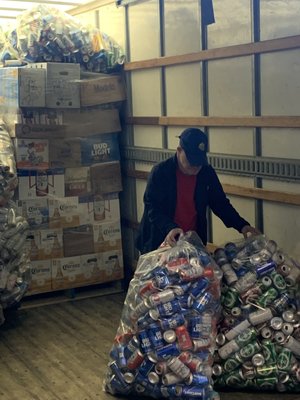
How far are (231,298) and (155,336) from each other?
1.95ft

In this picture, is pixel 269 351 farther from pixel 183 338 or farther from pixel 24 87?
pixel 24 87

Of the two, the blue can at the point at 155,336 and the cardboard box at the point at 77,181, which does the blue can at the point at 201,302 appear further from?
the cardboard box at the point at 77,181

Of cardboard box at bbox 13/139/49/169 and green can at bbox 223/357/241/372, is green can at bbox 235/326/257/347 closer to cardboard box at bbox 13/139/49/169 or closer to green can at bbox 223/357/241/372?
green can at bbox 223/357/241/372

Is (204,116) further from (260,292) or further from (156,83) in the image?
(260,292)

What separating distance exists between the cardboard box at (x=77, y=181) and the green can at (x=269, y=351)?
269 centimetres

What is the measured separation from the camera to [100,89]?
6.45 metres

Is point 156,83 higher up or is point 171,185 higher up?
point 156,83

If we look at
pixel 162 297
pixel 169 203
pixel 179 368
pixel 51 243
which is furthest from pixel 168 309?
pixel 51 243

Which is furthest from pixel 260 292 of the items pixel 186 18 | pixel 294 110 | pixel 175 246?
pixel 186 18

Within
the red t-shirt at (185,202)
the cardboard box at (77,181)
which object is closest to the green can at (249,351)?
the red t-shirt at (185,202)

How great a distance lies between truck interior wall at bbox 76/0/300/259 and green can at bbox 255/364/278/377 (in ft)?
2.76

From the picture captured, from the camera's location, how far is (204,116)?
17.8ft

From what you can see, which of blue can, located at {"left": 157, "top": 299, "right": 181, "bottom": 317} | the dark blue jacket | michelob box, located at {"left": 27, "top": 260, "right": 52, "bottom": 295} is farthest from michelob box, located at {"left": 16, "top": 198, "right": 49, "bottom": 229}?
blue can, located at {"left": 157, "top": 299, "right": 181, "bottom": 317}

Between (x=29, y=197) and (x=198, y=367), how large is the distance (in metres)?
2.70
